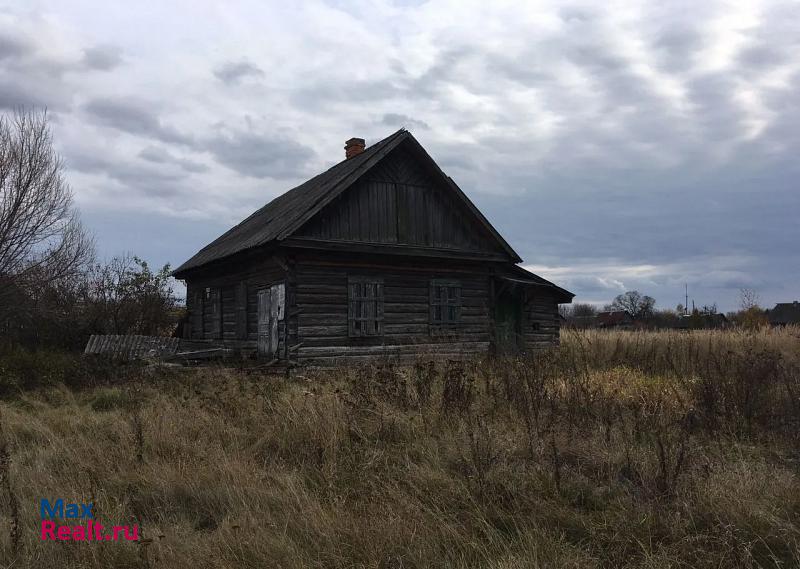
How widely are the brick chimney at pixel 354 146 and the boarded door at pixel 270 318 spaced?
618 centimetres

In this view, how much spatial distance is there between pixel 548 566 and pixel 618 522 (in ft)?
2.17

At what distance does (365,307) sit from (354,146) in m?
6.62

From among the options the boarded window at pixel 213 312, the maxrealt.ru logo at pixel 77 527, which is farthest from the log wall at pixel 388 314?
the maxrealt.ru logo at pixel 77 527

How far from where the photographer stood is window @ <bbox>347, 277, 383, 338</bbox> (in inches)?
582

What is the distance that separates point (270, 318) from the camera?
Result: 14695 mm

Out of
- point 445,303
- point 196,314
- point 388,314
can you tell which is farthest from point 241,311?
point 445,303

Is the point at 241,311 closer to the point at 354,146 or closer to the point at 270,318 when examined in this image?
the point at 270,318

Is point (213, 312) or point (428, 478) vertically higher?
point (213, 312)

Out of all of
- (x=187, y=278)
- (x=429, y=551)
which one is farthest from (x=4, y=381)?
(x=187, y=278)

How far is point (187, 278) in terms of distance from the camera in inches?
847

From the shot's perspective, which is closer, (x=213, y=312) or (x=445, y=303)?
(x=445, y=303)

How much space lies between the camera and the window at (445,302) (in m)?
16.3

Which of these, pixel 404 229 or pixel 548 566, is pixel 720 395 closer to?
pixel 548 566

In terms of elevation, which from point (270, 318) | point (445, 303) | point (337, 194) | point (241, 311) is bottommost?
point (270, 318)
